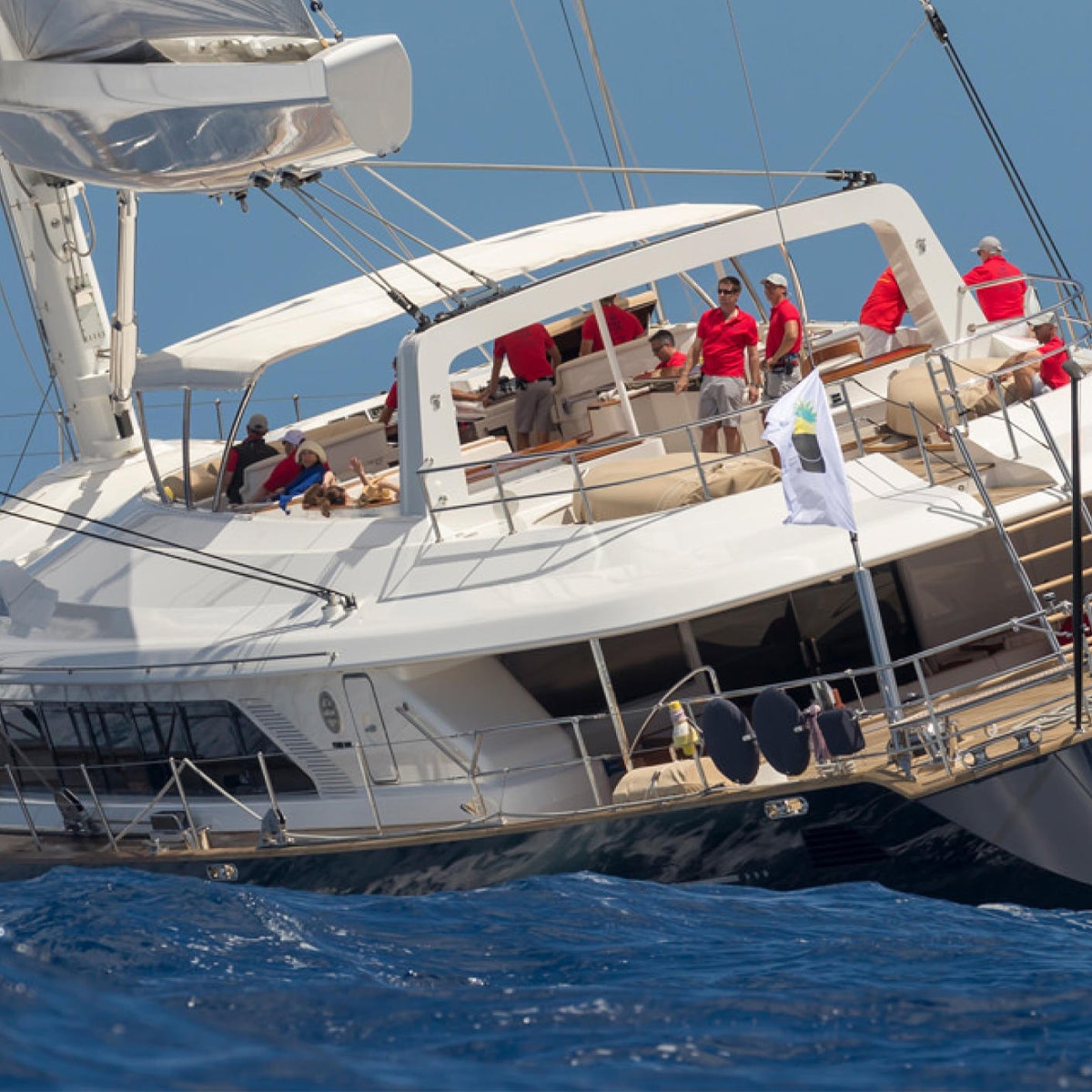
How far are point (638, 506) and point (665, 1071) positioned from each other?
3763mm

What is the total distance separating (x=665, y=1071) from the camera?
8.77m

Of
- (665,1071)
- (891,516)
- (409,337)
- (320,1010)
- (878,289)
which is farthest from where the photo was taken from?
(878,289)

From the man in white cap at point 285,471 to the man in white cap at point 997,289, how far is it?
16.0 ft

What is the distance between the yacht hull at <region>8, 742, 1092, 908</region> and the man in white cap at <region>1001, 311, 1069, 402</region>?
319 centimetres

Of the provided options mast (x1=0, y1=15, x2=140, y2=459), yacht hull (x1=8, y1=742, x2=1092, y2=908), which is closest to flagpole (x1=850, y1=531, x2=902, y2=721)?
yacht hull (x1=8, y1=742, x2=1092, y2=908)

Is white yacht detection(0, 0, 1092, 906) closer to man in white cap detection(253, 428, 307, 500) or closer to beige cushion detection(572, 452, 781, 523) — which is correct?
beige cushion detection(572, 452, 781, 523)

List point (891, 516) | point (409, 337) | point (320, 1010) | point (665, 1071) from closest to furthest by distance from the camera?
point (665, 1071)
point (320, 1010)
point (891, 516)
point (409, 337)

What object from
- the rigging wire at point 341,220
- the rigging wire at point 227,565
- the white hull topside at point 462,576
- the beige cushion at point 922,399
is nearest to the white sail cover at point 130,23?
the rigging wire at point 341,220

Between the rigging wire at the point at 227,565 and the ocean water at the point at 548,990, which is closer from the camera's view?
the ocean water at the point at 548,990

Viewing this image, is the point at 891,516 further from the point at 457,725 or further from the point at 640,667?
the point at 457,725

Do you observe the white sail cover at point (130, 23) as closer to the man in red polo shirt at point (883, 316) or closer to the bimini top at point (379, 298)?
the bimini top at point (379, 298)

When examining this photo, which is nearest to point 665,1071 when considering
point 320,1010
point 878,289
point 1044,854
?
point 320,1010

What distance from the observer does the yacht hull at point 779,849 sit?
1007 cm

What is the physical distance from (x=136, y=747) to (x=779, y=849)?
4.30 meters
